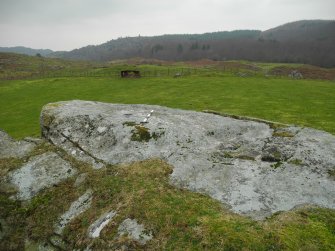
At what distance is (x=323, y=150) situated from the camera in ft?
29.4

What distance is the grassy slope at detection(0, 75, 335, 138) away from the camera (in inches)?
1167

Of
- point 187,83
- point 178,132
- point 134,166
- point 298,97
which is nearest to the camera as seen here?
point 134,166

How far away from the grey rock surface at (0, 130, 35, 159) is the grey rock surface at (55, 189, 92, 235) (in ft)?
11.3

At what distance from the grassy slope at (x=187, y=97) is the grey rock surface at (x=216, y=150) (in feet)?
52.5

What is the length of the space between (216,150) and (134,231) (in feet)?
13.6

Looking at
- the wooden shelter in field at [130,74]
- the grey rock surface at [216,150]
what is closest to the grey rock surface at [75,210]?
the grey rock surface at [216,150]

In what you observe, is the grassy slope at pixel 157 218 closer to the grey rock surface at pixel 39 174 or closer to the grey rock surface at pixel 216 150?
the grey rock surface at pixel 39 174

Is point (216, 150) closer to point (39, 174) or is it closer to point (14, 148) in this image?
point (39, 174)

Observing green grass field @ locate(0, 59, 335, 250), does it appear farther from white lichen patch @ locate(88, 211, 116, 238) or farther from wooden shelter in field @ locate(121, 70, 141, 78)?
wooden shelter in field @ locate(121, 70, 141, 78)

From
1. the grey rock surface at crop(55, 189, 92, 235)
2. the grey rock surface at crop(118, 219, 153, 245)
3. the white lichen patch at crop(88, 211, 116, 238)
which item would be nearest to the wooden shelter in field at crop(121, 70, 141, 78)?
the grey rock surface at crop(55, 189, 92, 235)

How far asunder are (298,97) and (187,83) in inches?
759

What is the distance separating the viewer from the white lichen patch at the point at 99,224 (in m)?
6.65

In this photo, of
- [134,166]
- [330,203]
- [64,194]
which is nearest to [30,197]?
[64,194]

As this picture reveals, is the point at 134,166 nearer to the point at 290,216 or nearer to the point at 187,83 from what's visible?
the point at 290,216
